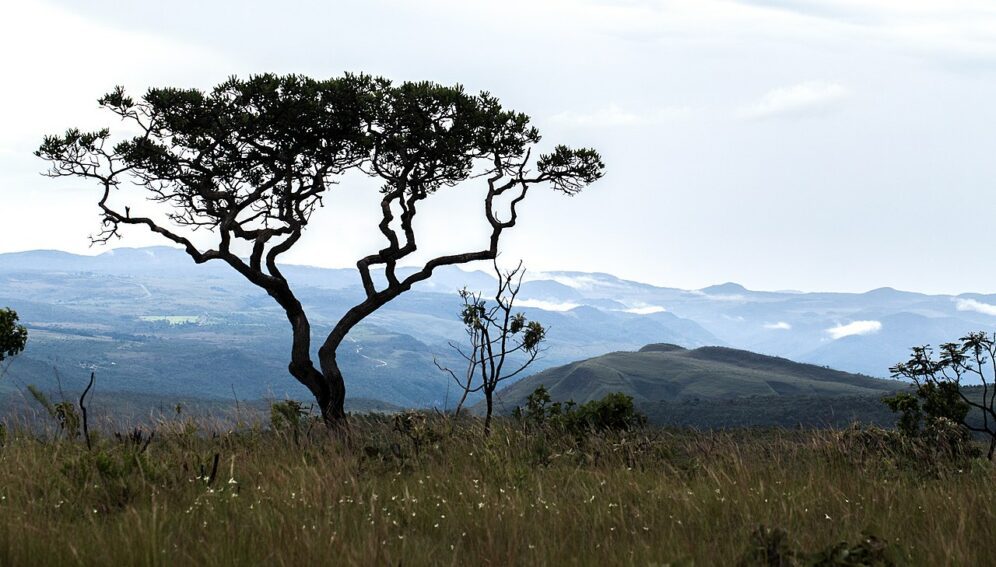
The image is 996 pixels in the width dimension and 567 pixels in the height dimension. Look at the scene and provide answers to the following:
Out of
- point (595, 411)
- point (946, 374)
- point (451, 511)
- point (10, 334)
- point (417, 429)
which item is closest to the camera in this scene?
point (451, 511)

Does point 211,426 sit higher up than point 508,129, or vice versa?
point 508,129

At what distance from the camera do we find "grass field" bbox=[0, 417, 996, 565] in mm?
5016

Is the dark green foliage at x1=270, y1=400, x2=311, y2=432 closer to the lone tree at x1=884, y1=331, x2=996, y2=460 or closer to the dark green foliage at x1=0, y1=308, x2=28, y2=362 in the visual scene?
the lone tree at x1=884, y1=331, x2=996, y2=460

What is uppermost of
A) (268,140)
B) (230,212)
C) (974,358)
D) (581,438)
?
(268,140)

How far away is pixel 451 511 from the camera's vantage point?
6250mm

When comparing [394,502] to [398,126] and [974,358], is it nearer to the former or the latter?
[974,358]

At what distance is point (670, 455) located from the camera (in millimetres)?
Result: 10664

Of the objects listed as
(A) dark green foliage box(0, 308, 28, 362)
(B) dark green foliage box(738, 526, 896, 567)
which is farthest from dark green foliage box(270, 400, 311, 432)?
(A) dark green foliage box(0, 308, 28, 362)

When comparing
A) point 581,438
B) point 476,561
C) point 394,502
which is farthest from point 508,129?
point 476,561

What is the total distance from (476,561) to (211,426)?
7172 mm

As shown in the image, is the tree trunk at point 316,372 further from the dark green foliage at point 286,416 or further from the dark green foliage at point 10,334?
the dark green foliage at point 10,334

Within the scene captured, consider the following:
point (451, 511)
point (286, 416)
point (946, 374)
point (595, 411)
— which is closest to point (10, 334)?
point (595, 411)

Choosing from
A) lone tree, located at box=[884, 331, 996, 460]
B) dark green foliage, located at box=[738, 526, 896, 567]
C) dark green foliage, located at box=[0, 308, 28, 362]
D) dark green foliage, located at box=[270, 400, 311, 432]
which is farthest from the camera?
dark green foliage, located at box=[0, 308, 28, 362]

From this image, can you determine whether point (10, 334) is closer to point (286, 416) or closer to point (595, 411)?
Result: point (595, 411)
